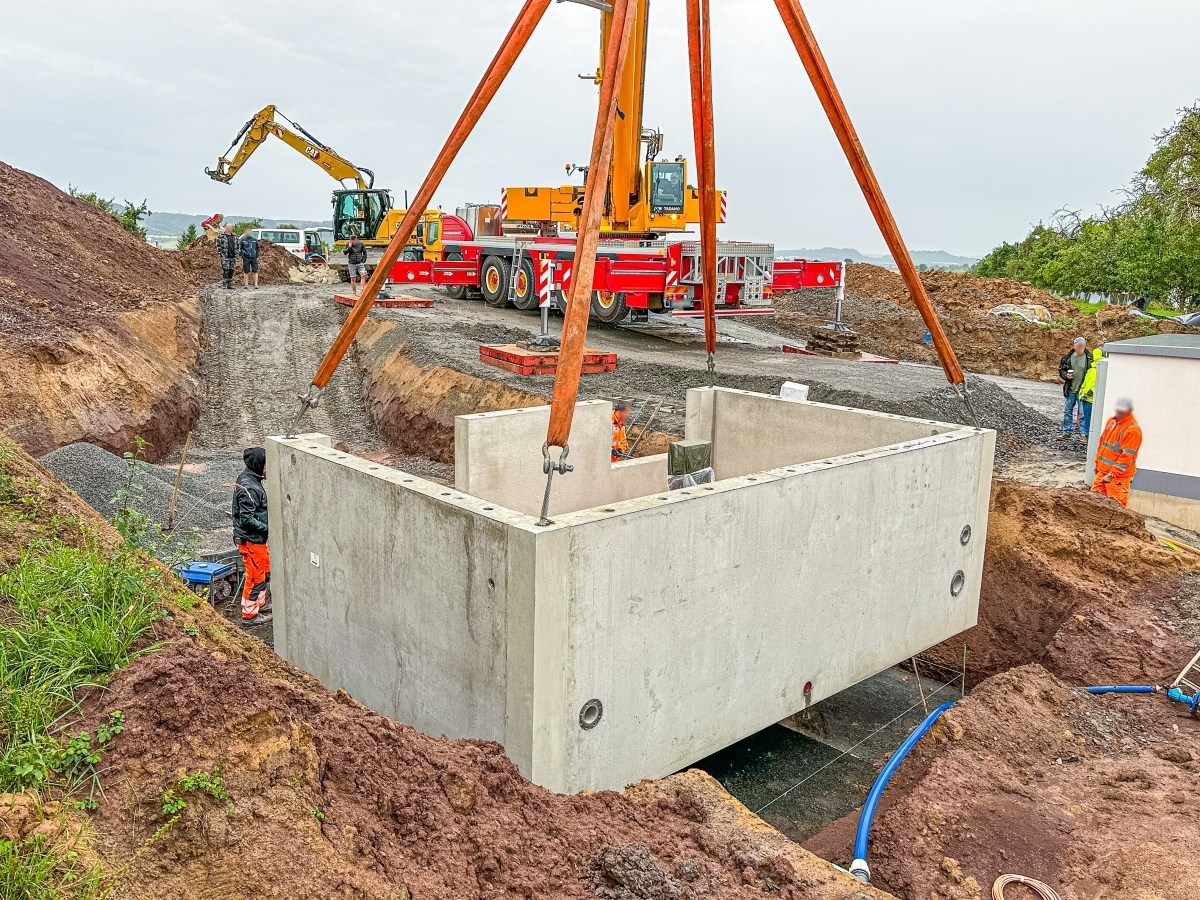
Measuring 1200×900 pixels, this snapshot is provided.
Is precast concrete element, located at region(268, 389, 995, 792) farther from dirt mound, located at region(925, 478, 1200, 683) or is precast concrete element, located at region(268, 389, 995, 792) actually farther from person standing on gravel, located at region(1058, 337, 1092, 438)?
person standing on gravel, located at region(1058, 337, 1092, 438)

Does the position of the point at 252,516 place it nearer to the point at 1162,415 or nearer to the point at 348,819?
the point at 348,819

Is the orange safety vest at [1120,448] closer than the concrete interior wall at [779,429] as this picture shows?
No

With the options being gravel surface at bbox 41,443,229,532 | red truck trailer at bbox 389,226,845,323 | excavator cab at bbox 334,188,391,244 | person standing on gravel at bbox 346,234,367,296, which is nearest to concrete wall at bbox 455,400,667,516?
gravel surface at bbox 41,443,229,532

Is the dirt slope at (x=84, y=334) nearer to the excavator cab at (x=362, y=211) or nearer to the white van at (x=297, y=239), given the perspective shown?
the excavator cab at (x=362, y=211)

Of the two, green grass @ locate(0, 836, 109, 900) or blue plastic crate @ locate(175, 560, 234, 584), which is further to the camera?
blue plastic crate @ locate(175, 560, 234, 584)

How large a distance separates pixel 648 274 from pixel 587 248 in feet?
32.0

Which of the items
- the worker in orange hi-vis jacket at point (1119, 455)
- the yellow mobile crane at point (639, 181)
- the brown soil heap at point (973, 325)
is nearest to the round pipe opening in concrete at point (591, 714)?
the worker in orange hi-vis jacket at point (1119, 455)

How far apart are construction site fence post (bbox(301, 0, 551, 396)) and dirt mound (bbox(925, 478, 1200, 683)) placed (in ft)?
19.4

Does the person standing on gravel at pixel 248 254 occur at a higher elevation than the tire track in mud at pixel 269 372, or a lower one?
higher

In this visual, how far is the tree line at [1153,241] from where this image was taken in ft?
85.8

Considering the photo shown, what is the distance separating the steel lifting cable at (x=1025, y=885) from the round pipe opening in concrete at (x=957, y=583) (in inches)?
120

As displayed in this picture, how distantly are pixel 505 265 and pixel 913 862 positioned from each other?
53.0 ft

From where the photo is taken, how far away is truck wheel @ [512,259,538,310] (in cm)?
1786

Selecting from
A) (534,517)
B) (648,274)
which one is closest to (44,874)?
(534,517)
